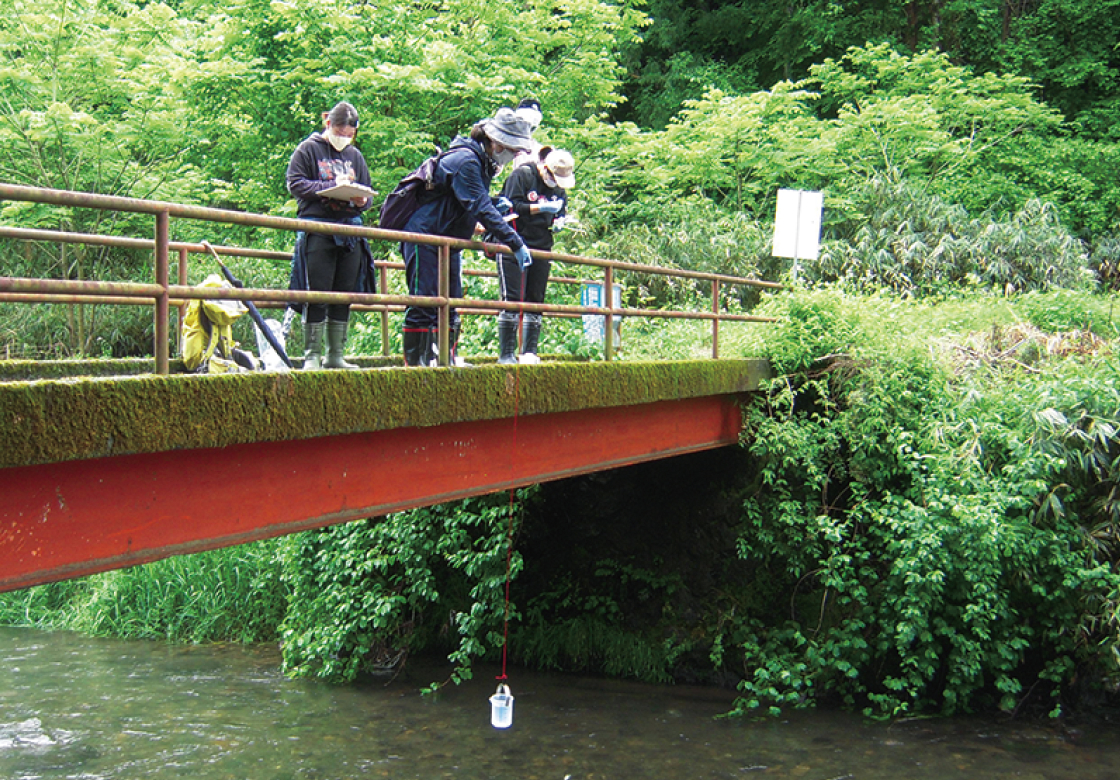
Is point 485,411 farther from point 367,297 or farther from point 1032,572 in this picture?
point 1032,572

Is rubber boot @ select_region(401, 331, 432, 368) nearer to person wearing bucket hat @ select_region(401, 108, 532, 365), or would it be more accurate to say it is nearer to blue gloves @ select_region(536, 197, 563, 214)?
person wearing bucket hat @ select_region(401, 108, 532, 365)

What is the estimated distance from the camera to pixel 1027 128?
22484mm

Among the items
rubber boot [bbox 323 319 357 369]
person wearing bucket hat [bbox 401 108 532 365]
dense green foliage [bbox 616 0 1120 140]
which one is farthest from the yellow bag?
dense green foliage [bbox 616 0 1120 140]

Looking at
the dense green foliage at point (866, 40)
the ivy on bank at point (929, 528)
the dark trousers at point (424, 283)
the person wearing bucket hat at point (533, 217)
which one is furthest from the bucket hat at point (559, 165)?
the dense green foliage at point (866, 40)

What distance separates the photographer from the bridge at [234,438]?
13.3 feet

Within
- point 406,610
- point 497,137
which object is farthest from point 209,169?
point 497,137

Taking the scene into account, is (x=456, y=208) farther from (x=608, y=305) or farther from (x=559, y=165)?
(x=608, y=305)

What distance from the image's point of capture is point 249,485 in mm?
5062

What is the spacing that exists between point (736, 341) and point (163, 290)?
8.04m

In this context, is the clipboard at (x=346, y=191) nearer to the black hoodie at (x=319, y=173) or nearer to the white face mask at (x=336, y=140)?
the black hoodie at (x=319, y=173)

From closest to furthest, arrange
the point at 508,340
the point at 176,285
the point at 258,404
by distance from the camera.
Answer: the point at 258,404
the point at 176,285
the point at 508,340

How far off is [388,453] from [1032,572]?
662 centimetres

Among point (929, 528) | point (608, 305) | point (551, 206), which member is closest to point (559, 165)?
point (551, 206)

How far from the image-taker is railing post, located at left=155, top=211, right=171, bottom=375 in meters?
4.31
